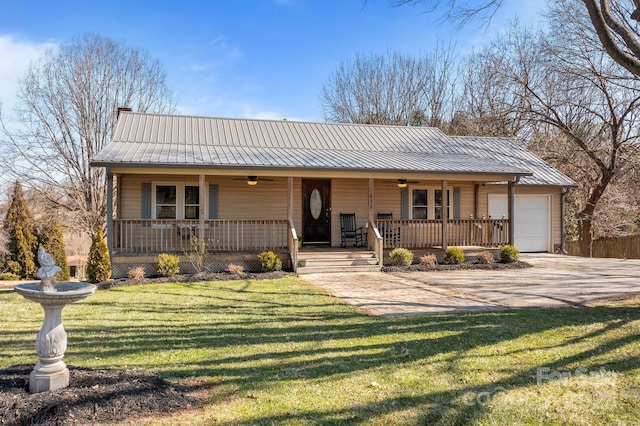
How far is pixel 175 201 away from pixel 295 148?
14.0 ft

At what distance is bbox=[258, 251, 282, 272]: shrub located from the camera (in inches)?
444

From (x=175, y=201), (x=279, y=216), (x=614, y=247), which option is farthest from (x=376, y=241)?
(x=614, y=247)

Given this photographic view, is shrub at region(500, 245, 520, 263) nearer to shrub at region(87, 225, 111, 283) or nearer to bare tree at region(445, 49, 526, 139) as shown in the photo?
shrub at region(87, 225, 111, 283)

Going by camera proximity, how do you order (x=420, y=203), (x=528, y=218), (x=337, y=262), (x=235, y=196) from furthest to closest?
(x=528, y=218)
(x=420, y=203)
(x=235, y=196)
(x=337, y=262)

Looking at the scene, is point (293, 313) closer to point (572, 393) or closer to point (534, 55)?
point (572, 393)

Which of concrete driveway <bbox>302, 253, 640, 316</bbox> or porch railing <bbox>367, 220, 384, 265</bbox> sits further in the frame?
porch railing <bbox>367, 220, 384, 265</bbox>

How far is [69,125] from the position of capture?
2036 centimetres

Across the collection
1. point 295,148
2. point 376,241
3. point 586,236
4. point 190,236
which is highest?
point 295,148

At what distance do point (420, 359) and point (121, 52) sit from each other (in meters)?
23.0

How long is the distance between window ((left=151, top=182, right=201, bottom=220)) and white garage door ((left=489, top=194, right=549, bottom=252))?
10412mm

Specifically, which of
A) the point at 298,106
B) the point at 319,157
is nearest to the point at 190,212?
the point at 319,157

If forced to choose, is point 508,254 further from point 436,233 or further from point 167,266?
point 167,266

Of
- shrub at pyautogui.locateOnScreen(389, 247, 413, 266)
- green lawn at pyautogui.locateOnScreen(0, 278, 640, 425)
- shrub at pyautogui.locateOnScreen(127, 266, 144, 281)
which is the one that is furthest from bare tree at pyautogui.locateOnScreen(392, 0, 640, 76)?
shrub at pyautogui.locateOnScreen(127, 266, 144, 281)

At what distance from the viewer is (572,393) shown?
3752mm
